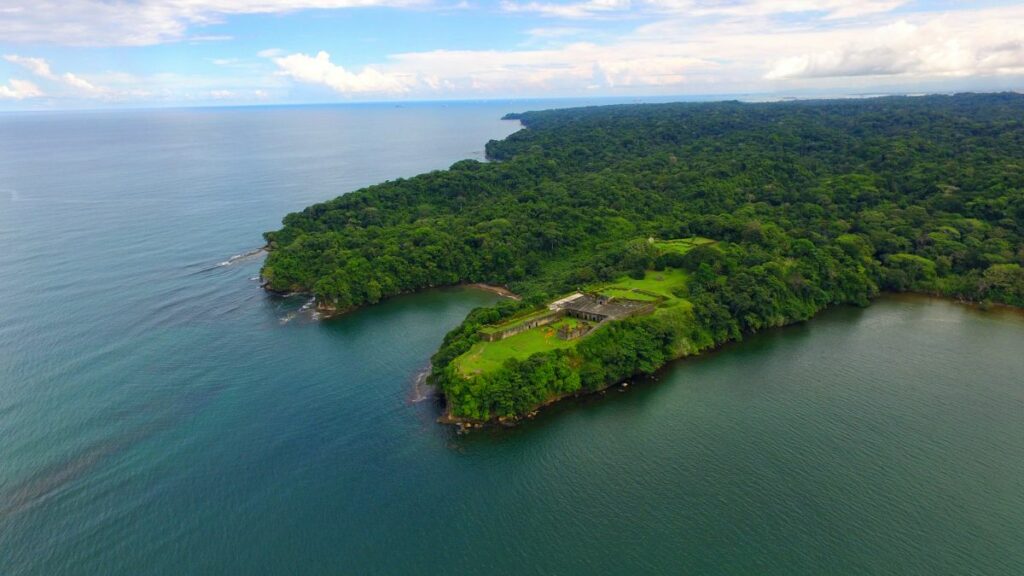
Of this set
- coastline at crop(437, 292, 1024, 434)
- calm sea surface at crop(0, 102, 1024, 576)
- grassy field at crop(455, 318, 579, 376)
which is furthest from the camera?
grassy field at crop(455, 318, 579, 376)

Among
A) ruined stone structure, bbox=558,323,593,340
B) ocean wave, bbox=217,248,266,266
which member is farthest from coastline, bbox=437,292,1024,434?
ocean wave, bbox=217,248,266,266

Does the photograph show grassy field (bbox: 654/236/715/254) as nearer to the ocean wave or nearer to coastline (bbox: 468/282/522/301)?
coastline (bbox: 468/282/522/301)

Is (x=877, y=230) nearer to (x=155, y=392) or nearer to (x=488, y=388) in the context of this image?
(x=488, y=388)

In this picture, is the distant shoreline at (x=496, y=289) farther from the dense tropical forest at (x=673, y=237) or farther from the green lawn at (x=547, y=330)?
the green lawn at (x=547, y=330)

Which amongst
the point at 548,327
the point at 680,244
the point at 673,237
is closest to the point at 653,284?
the point at 680,244

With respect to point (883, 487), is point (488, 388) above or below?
above

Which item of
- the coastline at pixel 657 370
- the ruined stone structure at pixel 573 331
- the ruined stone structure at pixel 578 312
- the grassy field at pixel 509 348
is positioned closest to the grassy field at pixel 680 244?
the coastline at pixel 657 370

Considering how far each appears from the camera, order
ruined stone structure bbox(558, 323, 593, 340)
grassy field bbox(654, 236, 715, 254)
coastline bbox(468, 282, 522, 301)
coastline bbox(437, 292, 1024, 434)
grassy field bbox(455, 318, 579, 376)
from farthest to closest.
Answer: coastline bbox(468, 282, 522, 301), grassy field bbox(654, 236, 715, 254), ruined stone structure bbox(558, 323, 593, 340), grassy field bbox(455, 318, 579, 376), coastline bbox(437, 292, 1024, 434)

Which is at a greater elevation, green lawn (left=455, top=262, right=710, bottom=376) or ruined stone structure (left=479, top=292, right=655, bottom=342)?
ruined stone structure (left=479, top=292, right=655, bottom=342)

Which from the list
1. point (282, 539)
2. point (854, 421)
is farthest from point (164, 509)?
point (854, 421)
